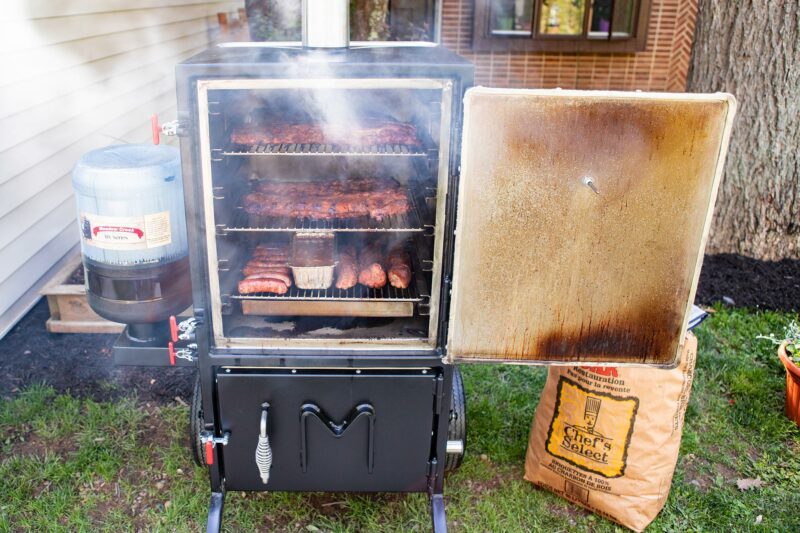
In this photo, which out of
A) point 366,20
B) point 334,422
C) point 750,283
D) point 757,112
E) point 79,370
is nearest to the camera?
point 334,422

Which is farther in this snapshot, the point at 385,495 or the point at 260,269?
the point at 385,495

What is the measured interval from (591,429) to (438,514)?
30.3 inches

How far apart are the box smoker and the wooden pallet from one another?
1347 millimetres

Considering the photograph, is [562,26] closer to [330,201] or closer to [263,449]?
[330,201]

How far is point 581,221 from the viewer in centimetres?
205

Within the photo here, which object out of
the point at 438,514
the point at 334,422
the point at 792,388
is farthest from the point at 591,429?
the point at 792,388

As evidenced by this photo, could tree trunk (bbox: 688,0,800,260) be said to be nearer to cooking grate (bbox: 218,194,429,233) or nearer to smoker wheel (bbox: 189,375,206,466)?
cooking grate (bbox: 218,194,429,233)

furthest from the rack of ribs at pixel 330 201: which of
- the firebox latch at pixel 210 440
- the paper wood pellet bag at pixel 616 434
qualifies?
the paper wood pellet bag at pixel 616 434

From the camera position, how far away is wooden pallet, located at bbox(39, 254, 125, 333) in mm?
3941

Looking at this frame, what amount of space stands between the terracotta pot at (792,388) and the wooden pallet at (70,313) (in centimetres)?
383

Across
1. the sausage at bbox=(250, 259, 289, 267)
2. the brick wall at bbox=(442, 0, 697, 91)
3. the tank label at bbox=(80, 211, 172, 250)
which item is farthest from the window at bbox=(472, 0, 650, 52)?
the tank label at bbox=(80, 211, 172, 250)

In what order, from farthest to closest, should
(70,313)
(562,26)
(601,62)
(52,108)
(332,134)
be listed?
1. (601,62)
2. (562,26)
3. (52,108)
4. (70,313)
5. (332,134)

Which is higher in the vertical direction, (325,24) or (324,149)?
(325,24)

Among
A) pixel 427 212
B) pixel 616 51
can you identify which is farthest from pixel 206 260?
pixel 616 51
